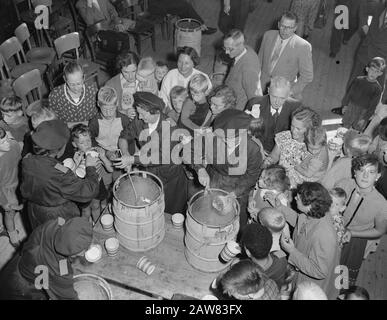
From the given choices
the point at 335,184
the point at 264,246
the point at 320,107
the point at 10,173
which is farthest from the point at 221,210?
the point at 320,107

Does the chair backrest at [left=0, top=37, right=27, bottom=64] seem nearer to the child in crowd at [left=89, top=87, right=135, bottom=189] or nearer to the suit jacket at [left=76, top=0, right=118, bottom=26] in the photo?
the suit jacket at [left=76, top=0, right=118, bottom=26]

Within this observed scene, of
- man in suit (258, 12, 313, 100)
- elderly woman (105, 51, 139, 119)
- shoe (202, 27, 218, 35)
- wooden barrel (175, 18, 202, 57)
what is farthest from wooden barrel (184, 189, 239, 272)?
shoe (202, 27, 218, 35)

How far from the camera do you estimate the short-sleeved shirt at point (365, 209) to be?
10.3 ft

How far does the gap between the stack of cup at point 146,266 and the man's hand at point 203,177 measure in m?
0.80

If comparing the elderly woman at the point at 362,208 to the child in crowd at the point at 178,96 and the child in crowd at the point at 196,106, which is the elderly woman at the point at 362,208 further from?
the child in crowd at the point at 178,96

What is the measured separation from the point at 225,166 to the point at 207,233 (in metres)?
0.81

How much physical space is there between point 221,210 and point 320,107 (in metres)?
4.33

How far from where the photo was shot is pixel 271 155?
393 centimetres

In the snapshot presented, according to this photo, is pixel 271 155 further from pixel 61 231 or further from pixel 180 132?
pixel 61 231

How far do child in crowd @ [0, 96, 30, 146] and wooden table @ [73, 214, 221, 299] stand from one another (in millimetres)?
1706

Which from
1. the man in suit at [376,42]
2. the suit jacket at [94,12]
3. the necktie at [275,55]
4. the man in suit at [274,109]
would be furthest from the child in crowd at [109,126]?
the man in suit at [376,42]

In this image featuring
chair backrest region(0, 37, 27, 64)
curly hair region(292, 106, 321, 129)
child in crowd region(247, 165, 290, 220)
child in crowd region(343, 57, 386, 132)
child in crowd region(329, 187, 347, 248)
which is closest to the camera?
child in crowd region(329, 187, 347, 248)

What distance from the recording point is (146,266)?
2.91 metres

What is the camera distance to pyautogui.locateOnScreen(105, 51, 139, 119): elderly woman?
4321mm
